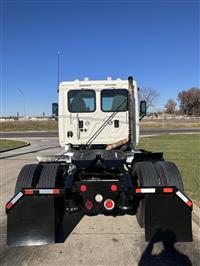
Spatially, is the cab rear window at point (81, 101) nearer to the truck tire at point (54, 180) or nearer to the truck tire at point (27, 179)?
the truck tire at point (54, 180)

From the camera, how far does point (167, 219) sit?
14.2 feet

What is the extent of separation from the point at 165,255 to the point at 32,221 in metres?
1.81

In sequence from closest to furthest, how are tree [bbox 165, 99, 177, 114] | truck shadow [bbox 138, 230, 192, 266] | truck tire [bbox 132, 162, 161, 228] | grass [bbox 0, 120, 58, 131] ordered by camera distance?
truck shadow [bbox 138, 230, 192, 266]
truck tire [bbox 132, 162, 161, 228]
grass [bbox 0, 120, 58, 131]
tree [bbox 165, 99, 177, 114]

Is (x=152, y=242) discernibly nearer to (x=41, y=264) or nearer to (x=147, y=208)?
(x=147, y=208)

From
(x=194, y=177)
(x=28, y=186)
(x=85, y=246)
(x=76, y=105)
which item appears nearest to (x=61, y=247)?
(x=85, y=246)

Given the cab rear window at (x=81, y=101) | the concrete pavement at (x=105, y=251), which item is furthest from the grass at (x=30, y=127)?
the concrete pavement at (x=105, y=251)

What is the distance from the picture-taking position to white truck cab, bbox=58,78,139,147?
757 cm

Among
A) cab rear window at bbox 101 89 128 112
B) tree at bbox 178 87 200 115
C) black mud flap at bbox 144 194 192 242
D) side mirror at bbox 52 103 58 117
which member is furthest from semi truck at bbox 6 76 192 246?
tree at bbox 178 87 200 115

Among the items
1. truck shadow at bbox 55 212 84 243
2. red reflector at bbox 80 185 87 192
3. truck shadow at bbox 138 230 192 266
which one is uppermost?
red reflector at bbox 80 185 87 192

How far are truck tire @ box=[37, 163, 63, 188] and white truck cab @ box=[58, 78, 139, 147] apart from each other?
2780mm

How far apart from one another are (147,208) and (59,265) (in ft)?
4.48

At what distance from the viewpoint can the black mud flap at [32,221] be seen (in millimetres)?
4281

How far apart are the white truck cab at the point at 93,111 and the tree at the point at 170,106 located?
121862 millimetres

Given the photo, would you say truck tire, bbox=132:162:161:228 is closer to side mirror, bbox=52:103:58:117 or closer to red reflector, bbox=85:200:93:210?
red reflector, bbox=85:200:93:210
